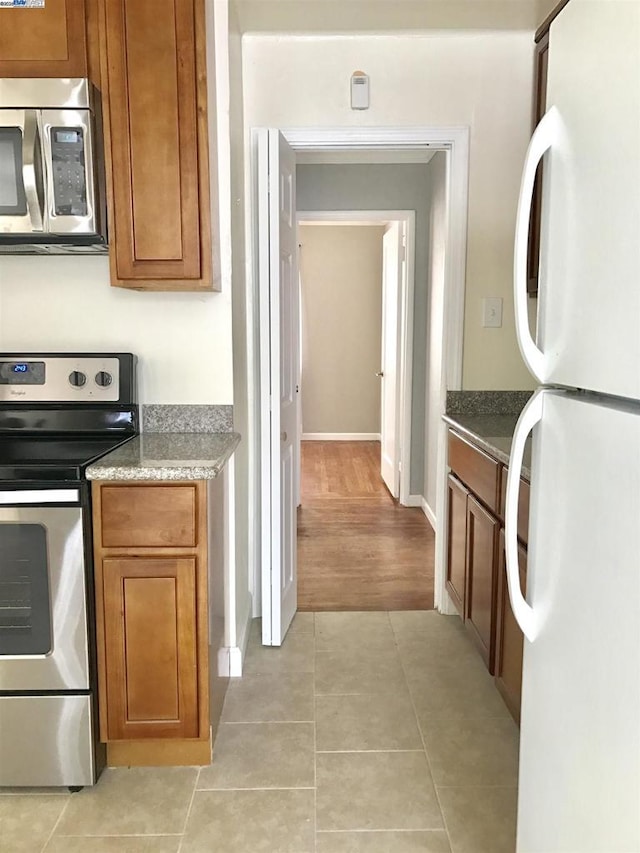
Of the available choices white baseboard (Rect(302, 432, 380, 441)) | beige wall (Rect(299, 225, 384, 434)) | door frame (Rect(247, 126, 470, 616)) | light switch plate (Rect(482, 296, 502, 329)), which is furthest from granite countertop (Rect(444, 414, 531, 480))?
white baseboard (Rect(302, 432, 380, 441))

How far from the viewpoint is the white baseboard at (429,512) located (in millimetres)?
4558

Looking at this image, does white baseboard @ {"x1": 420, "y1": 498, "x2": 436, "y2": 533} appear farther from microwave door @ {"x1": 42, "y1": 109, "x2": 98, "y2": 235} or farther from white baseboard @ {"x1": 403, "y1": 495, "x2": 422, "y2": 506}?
microwave door @ {"x1": 42, "y1": 109, "x2": 98, "y2": 235}

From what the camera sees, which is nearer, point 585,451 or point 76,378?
point 585,451

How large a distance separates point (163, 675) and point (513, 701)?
3.51ft

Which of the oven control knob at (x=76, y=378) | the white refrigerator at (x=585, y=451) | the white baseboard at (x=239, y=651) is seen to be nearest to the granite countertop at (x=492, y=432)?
the white refrigerator at (x=585, y=451)

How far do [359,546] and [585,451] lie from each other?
3203mm

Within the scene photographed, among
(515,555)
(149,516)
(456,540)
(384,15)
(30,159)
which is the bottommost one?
(456,540)

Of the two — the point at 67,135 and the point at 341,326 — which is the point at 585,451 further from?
the point at 341,326

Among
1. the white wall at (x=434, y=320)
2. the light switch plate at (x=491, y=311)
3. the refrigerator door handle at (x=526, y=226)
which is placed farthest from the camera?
the white wall at (x=434, y=320)

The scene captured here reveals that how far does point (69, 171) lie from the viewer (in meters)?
1.99

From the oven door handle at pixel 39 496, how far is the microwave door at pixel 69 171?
2.56ft

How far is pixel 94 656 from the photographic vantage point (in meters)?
1.92

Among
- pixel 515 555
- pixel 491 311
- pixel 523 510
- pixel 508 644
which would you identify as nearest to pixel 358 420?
pixel 491 311

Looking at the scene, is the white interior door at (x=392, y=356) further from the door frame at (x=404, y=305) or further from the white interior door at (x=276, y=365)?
the white interior door at (x=276, y=365)
